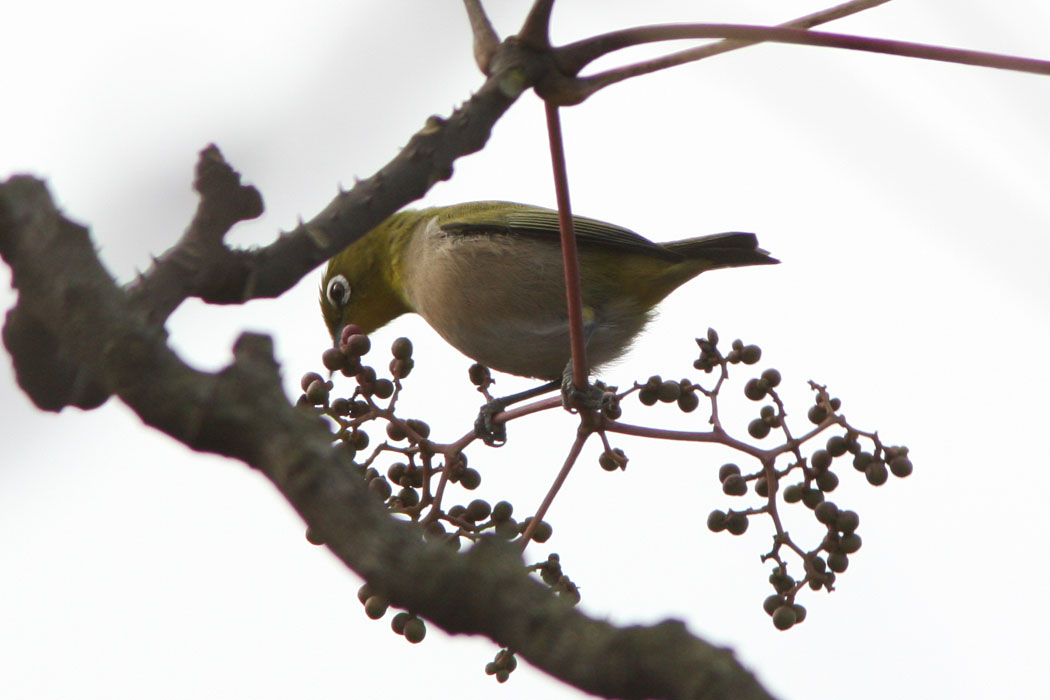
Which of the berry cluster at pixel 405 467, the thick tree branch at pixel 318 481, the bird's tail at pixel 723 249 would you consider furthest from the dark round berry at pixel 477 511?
the bird's tail at pixel 723 249

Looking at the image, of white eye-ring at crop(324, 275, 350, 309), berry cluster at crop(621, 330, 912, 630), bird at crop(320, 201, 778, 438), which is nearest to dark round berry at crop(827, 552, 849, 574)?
berry cluster at crop(621, 330, 912, 630)

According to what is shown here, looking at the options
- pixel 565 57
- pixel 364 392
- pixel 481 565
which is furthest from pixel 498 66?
pixel 364 392

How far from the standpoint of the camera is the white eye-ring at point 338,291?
718 cm

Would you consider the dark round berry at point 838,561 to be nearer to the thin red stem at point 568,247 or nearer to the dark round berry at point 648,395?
the dark round berry at point 648,395

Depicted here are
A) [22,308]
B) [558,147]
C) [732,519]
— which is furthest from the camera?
[732,519]

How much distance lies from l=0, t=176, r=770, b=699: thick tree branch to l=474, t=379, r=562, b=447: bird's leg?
250cm

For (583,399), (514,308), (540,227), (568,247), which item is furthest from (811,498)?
(540,227)

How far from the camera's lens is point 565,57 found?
2.41 meters

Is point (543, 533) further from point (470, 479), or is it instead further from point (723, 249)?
point (723, 249)

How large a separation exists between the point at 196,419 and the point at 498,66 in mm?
1426

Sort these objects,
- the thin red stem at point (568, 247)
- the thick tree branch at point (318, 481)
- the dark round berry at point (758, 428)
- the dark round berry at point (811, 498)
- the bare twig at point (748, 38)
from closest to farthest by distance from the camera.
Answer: the thick tree branch at point (318, 481) < the bare twig at point (748, 38) < the thin red stem at point (568, 247) < the dark round berry at point (811, 498) < the dark round berry at point (758, 428)

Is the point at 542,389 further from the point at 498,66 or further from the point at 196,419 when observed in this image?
the point at 196,419

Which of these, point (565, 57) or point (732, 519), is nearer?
point (565, 57)

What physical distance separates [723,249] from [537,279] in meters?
1.10
